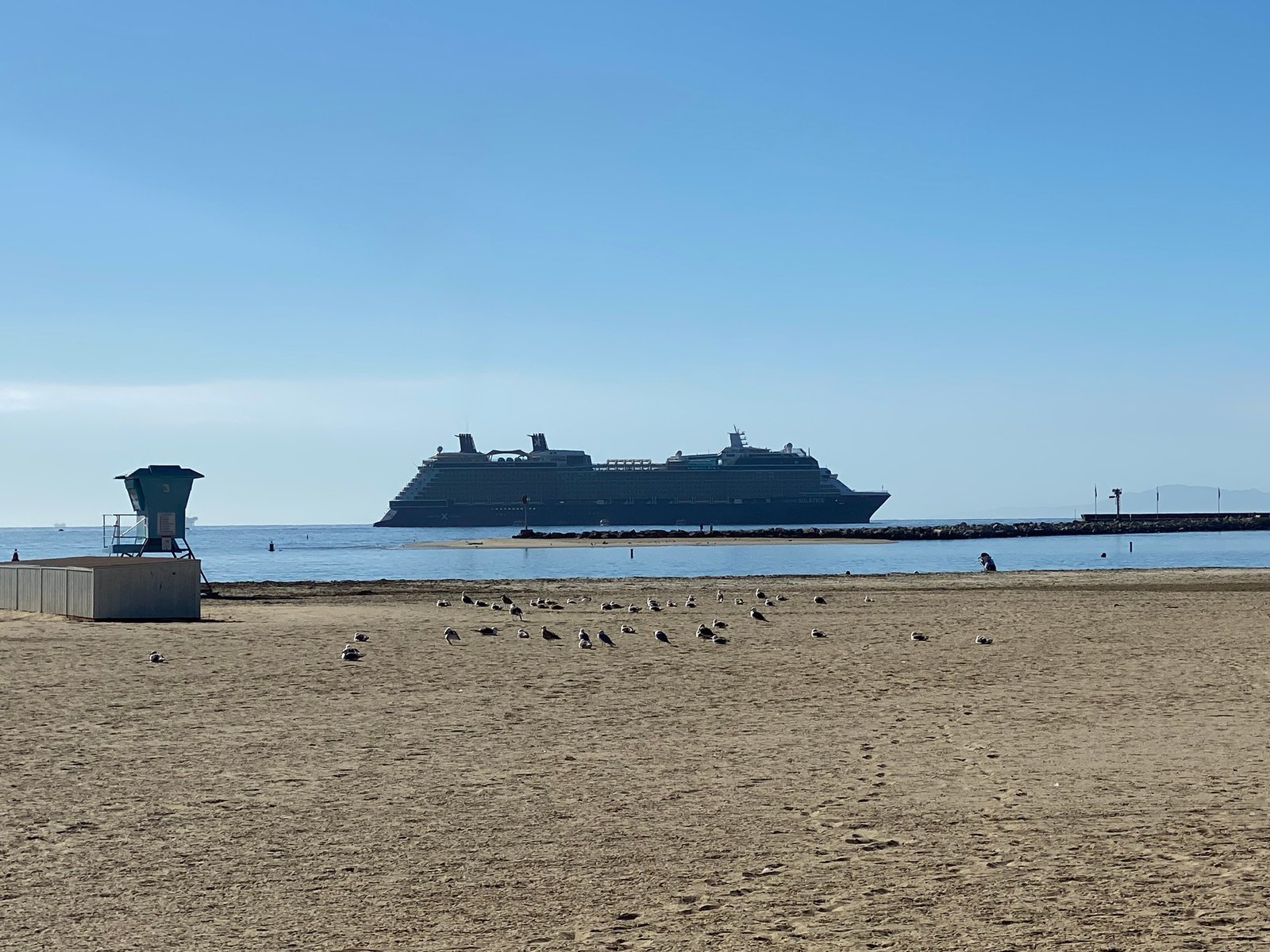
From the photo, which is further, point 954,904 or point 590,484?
point 590,484

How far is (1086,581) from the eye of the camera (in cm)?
3728

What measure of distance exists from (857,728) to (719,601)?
17605mm

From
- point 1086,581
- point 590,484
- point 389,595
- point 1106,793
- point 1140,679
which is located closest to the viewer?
point 1106,793

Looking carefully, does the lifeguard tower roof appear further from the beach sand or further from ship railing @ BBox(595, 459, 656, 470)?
ship railing @ BBox(595, 459, 656, 470)

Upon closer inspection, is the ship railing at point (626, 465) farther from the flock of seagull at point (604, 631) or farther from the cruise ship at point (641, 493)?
the flock of seagull at point (604, 631)

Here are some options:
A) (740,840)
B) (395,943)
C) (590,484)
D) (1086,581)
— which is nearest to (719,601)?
(1086,581)

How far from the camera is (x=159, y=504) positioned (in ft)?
109

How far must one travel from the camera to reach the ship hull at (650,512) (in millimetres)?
140875

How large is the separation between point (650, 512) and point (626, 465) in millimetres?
6337

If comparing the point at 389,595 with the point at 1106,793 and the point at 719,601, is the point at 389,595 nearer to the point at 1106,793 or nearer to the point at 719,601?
the point at 719,601

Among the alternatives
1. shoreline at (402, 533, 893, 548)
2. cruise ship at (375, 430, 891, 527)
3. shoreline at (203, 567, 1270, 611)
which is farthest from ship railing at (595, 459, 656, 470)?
shoreline at (203, 567, 1270, 611)

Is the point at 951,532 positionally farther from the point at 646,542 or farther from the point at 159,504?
the point at 159,504

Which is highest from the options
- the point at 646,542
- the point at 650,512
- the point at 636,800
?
the point at 650,512

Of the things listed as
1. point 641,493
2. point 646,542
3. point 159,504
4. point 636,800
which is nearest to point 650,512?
point 641,493
